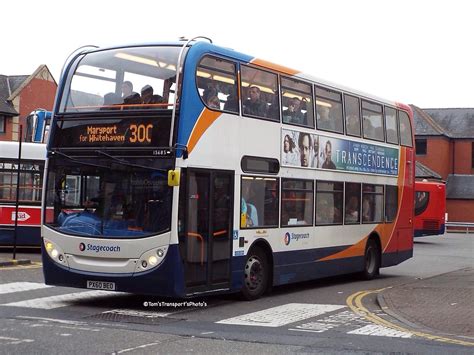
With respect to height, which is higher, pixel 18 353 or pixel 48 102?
pixel 48 102

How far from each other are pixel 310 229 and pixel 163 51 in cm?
505

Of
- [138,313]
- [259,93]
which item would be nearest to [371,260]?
[259,93]

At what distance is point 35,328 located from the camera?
915cm

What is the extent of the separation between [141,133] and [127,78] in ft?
3.38

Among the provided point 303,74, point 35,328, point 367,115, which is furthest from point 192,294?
point 367,115

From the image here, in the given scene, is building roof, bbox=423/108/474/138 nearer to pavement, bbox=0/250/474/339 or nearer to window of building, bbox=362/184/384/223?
window of building, bbox=362/184/384/223

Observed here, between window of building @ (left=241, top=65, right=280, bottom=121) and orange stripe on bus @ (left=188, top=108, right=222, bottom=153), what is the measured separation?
0.98 m

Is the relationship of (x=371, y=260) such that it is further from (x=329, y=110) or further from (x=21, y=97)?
(x=21, y=97)

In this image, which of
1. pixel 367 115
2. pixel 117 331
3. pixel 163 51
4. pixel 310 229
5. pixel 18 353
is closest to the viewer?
pixel 18 353

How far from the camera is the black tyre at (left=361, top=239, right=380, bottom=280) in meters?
17.1

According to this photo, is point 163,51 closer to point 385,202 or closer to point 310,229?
point 310,229

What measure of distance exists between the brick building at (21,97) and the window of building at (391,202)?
35.4 m

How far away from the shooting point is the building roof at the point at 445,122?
223ft

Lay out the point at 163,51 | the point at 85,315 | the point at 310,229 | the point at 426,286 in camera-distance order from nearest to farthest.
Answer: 1. the point at 85,315
2. the point at 163,51
3. the point at 310,229
4. the point at 426,286
